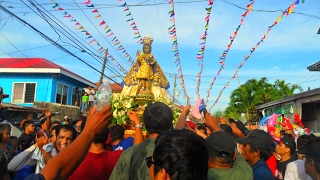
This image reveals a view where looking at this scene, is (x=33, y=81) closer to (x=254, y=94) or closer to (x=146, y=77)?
(x=146, y=77)

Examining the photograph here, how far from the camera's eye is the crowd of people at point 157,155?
5.36ft

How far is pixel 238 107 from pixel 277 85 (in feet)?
14.8

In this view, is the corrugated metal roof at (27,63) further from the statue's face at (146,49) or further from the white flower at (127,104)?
the white flower at (127,104)

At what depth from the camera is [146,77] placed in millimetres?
9281

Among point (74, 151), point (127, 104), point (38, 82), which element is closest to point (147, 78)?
point (127, 104)

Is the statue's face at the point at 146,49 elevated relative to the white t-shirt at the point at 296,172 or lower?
elevated

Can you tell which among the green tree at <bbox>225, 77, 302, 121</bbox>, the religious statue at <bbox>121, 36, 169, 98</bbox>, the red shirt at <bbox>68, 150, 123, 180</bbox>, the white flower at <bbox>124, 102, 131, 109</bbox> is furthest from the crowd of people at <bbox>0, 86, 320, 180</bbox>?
the green tree at <bbox>225, 77, 302, 121</bbox>

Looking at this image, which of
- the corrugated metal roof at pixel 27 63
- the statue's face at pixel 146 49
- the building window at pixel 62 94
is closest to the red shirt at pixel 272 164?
the statue's face at pixel 146 49

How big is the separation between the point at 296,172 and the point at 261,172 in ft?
2.40

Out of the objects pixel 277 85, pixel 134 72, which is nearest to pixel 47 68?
pixel 134 72

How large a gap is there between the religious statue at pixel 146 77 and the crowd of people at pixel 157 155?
4575mm

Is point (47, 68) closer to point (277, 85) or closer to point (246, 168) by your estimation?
point (246, 168)

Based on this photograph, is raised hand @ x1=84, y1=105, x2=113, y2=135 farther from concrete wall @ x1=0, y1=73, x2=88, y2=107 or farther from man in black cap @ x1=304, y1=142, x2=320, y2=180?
concrete wall @ x1=0, y1=73, x2=88, y2=107

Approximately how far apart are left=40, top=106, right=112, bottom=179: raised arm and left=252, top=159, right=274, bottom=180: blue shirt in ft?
6.11
